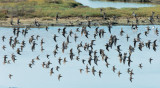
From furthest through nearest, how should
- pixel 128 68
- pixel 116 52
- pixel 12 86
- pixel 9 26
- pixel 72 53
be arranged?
pixel 9 26, pixel 116 52, pixel 72 53, pixel 128 68, pixel 12 86

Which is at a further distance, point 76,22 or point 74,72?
point 76,22

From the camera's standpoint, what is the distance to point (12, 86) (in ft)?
183

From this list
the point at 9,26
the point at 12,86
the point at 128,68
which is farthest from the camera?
the point at 9,26

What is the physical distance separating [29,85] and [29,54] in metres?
12.5

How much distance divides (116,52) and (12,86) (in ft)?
58.5

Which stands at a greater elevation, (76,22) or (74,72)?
(76,22)

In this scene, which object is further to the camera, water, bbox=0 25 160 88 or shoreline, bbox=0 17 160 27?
shoreline, bbox=0 17 160 27

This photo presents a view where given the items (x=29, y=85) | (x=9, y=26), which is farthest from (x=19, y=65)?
(x=9, y=26)

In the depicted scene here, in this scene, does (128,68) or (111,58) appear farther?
(111,58)

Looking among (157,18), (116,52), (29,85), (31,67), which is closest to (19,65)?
(31,67)

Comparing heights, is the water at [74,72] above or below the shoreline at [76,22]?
below

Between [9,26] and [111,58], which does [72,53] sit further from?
[9,26]

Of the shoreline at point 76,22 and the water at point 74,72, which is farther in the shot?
the shoreline at point 76,22

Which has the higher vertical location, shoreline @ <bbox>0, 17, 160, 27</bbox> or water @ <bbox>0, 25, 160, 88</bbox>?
shoreline @ <bbox>0, 17, 160, 27</bbox>
